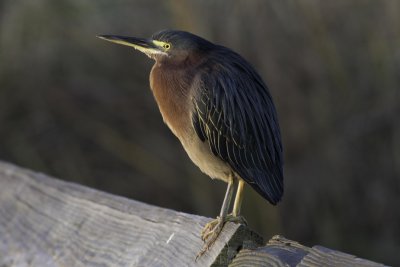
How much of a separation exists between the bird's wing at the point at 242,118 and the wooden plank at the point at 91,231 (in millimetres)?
496

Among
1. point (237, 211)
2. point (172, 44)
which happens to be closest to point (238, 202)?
point (237, 211)

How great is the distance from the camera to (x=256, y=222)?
6656 millimetres

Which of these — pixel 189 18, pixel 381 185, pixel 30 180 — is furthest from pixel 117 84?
pixel 30 180

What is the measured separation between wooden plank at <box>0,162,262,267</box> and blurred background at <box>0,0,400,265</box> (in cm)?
295

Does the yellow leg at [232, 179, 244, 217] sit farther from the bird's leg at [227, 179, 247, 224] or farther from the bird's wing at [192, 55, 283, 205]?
the bird's wing at [192, 55, 283, 205]

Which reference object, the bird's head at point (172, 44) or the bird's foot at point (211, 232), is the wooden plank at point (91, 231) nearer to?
the bird's foot at point (211, 232)

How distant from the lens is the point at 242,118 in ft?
11.3

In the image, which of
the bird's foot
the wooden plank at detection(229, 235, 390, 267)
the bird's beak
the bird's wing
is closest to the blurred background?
the bird's beak

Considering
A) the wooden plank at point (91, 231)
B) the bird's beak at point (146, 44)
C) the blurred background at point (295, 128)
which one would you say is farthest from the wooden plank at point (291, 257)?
the blurred background at point (295, 128)

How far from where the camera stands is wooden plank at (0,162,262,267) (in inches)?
108

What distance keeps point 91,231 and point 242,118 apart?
2.49 ft

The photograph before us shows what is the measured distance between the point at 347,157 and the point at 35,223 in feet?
12.1

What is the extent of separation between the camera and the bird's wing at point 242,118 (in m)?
3.42

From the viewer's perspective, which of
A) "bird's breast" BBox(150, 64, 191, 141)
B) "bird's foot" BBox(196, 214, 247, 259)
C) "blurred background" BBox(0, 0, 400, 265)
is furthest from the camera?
"blurred background" BBox(0, 0, 400, 265)
